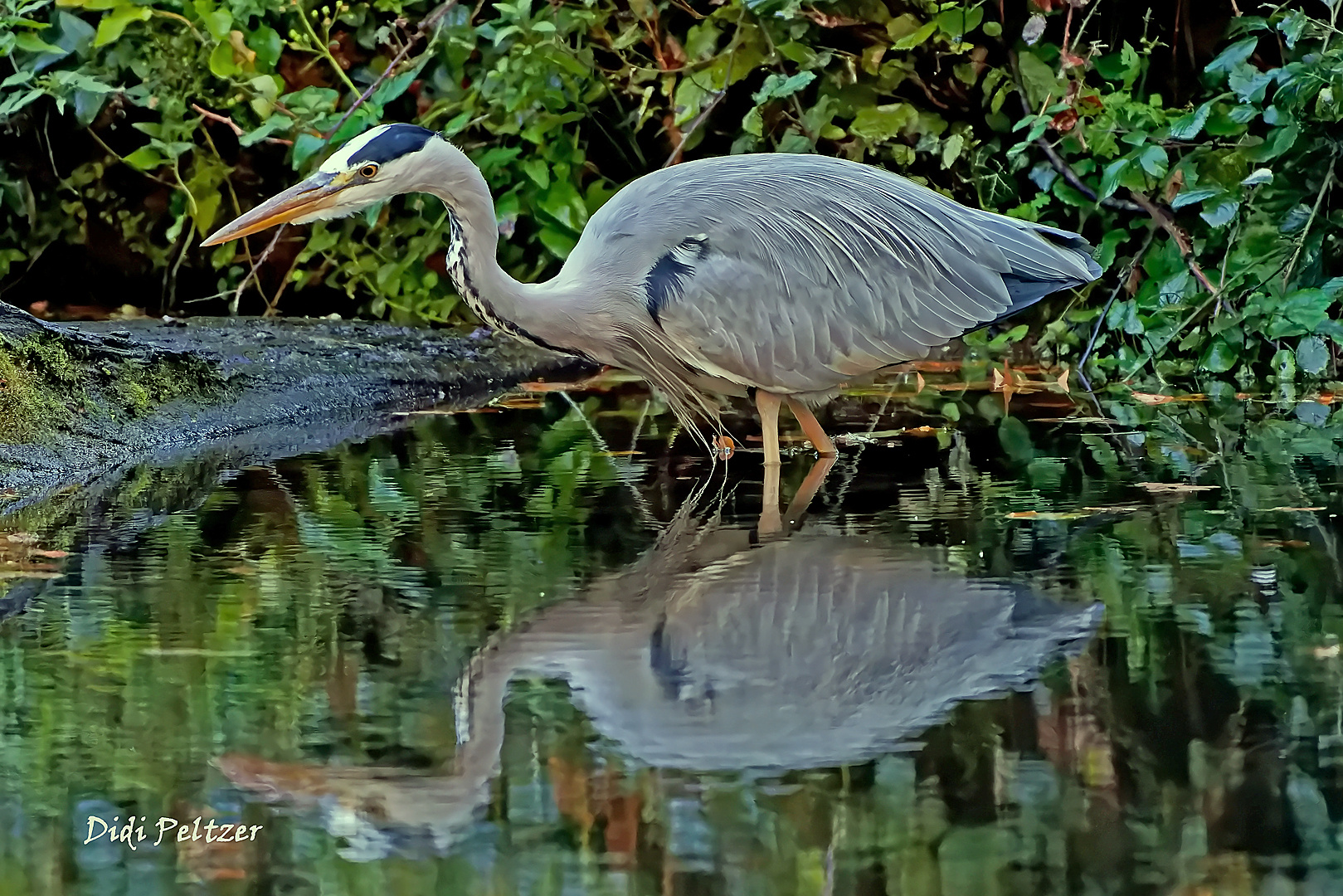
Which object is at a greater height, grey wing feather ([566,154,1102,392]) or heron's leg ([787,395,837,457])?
grey wing feather ([566,154,1102,392])

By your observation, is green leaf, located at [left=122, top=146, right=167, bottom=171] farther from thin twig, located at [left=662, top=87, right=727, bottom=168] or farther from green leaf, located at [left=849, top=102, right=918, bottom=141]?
green leaf, located at [left=849, top=102, right=918, bottom=141]

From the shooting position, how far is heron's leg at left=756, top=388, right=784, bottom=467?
195 inches

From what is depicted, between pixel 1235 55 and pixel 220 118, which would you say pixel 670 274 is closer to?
pixel 1235 55

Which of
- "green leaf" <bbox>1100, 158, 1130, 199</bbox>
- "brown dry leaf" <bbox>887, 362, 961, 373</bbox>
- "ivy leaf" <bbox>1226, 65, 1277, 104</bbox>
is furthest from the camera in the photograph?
"brown dry leaf" <bbox>887, 362, 961, 373</bbox>

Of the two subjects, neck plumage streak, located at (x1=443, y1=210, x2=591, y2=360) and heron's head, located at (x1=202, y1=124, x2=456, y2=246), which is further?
neck plumage streak, located at (x1=443, y1=210, x2=591, y2=360)

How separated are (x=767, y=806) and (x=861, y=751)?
0.91 feet

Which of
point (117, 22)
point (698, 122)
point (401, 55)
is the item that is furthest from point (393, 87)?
point (698, 122)

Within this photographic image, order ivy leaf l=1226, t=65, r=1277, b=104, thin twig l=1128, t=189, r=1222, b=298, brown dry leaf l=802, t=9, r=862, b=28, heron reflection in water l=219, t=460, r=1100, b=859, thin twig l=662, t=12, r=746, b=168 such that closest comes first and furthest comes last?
heron reflection in water l=219, t=460, r=1100, b=859
ivy leaf l=1226, t=65, r=1277, b=104
thin twig l=1128, t=189, r=1222, b=298
brown dry leaf l=802, t=9, r=862, b=28
thin twig l=662, t=12, r=746, b=168

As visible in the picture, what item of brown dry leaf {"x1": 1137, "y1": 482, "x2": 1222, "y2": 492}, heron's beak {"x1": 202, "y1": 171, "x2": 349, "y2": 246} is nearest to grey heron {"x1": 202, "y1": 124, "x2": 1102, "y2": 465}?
heron's beak {"x1": 202, "y1": 171, "x2": 349, "y2": 246}

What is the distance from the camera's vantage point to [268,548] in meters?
3.96

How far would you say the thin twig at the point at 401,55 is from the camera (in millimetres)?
7227

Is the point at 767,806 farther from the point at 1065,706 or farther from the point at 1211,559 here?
the point at 1211,559

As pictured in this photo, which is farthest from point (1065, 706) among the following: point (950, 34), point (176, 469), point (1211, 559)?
point (950, 34)

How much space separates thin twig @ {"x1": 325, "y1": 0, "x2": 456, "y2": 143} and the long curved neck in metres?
2.50
